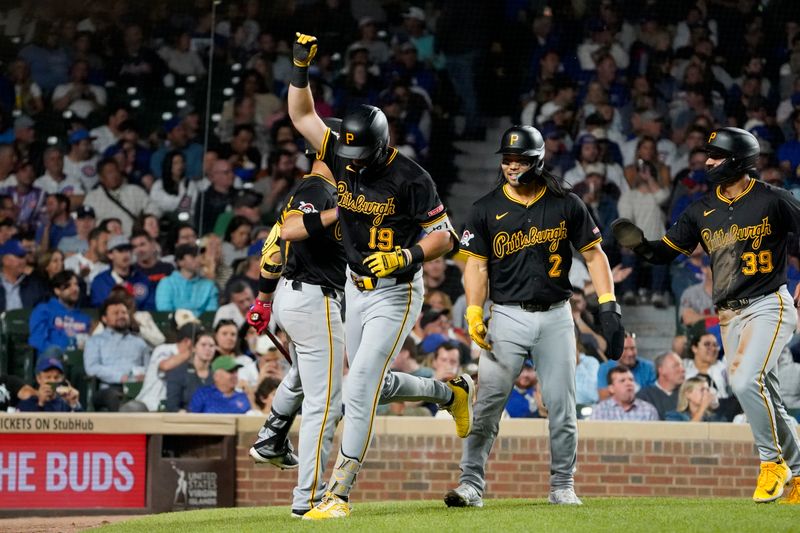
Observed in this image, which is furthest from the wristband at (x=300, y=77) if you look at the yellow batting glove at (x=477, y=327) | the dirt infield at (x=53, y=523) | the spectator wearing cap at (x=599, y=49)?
the spectator wearing cap at (x=599, y=49)

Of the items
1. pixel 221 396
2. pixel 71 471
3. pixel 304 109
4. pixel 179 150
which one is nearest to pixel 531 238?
pixel 304 109

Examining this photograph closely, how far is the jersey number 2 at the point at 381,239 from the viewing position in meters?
6.33

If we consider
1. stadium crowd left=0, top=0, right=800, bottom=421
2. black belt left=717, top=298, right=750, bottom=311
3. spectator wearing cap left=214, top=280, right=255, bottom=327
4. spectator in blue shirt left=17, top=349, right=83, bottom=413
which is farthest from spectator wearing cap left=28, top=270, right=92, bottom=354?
black belt left=717, top=298, right=750, bottom=311

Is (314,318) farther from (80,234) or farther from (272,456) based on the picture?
(80,234)

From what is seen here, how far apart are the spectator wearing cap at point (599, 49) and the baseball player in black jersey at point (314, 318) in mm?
7157

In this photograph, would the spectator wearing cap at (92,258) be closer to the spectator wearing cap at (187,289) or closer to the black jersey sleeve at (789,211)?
the spectator wearing cap at (187,289)

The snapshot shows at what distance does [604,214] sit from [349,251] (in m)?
5.79

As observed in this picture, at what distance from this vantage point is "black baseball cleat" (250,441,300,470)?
7070 mm

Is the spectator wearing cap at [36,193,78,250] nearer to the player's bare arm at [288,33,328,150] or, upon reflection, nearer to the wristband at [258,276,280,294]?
the wristband at [258,276,280,294]

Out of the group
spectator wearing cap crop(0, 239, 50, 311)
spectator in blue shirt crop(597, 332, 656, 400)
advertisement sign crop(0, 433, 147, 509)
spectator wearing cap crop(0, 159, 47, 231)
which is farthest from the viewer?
spectator wearing cap crop(0, 159, 47, 231)

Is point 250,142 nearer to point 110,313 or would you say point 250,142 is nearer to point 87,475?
point 110,313

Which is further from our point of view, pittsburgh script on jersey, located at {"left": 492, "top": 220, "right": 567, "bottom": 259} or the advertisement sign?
the advertisement sign

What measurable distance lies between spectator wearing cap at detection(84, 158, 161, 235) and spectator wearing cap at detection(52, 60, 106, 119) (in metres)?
0.92

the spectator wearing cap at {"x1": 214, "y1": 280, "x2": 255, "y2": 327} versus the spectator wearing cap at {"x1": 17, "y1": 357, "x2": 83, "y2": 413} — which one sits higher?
the spectator wearing cap at {"x1": 214, "y1": 280, "x2": 255, "y2": 327}
